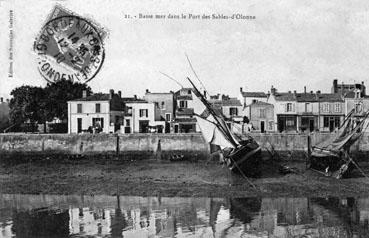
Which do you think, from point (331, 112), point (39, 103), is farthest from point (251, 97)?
point (39, 103)

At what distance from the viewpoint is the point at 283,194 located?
25.7 metres

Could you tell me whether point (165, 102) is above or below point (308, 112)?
above

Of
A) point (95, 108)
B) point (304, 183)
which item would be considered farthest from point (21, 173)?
point (95, 108)

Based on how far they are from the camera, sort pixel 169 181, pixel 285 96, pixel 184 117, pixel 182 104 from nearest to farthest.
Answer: pixel 169 181
pixel 184 117
pixel 285 96
pixel 182 104

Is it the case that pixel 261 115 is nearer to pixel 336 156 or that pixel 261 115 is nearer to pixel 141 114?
pixel 141 114

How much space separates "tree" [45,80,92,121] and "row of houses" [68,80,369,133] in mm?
7532

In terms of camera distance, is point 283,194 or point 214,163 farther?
point 214,163

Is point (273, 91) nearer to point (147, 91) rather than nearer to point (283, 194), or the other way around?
point (147, 91)

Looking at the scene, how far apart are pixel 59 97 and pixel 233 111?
88.4 feet

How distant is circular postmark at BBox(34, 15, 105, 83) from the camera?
85.9 feet

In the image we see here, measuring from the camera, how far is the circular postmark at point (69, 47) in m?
26.2

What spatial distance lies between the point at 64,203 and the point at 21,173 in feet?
41.5

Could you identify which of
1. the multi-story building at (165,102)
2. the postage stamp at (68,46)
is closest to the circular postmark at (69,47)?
the postage stamp at (68,46)

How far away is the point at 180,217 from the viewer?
20125mm
